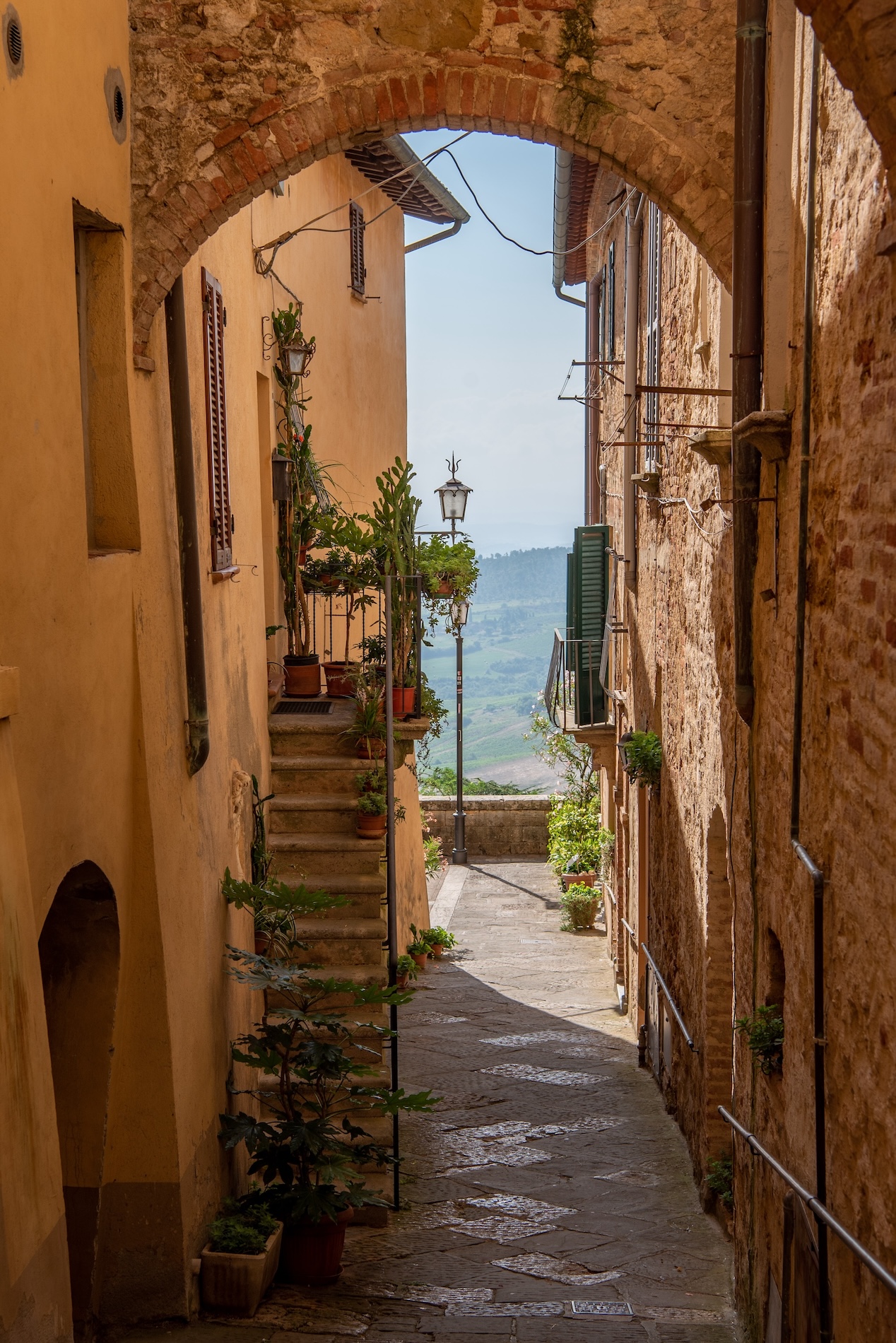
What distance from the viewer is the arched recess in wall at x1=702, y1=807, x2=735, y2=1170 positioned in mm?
7129

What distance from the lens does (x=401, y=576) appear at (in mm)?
10102

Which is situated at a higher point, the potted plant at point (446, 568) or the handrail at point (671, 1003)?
the potted plant at point (446, 568)

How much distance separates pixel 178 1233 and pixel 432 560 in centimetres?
618

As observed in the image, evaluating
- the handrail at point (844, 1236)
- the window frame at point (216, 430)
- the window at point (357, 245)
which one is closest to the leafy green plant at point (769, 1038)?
the handrail at point (844, 1236)

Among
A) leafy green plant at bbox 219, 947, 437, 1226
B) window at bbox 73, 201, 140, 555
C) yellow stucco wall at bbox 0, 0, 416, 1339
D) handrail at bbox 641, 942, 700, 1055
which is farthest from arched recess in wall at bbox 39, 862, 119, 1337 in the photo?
handrail at bbox 641, 942, 700, 1055

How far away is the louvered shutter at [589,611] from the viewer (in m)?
14.3

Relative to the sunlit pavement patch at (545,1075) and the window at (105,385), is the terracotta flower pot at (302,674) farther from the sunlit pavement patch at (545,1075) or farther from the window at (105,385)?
the window at (105,385)

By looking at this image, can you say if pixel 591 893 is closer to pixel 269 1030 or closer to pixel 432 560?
pixel 432 560

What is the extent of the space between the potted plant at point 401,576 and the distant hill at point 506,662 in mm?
45433

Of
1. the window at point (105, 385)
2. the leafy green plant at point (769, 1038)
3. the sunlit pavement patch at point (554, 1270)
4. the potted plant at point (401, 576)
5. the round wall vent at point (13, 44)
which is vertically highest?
the round wall vent at point (13, 44)

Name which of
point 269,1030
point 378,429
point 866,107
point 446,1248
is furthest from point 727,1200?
point 378,429

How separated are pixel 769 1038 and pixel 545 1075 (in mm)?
5093

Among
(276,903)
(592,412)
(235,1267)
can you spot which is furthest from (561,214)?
(235,1267)

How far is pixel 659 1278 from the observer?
253 inches
